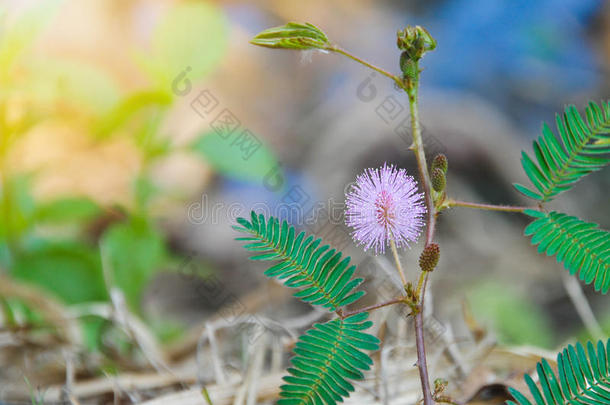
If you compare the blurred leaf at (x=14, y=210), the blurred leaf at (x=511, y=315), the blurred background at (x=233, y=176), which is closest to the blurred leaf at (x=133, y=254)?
the blurred background at (x=233, y=176)

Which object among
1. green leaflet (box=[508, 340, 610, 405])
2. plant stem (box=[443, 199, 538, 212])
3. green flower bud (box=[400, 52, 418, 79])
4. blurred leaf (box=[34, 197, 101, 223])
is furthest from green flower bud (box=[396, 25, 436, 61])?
blurred leaf (box=[34, 197, 101, 223])

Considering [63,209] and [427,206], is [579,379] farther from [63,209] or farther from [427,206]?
[63,209]

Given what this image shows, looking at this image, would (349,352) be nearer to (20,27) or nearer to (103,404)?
(103,404)

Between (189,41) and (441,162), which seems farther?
(189,41)

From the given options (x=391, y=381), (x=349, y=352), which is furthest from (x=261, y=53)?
(x=349, y=352)

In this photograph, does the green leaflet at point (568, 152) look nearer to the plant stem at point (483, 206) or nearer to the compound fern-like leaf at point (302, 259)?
the plant stem at point (483, 206)

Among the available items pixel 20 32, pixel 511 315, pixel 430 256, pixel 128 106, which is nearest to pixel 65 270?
pixel 128 106

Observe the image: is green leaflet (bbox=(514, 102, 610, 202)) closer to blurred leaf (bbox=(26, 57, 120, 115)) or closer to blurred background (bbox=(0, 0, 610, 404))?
blurred background (bbox=(0, 0, 610, 404))
